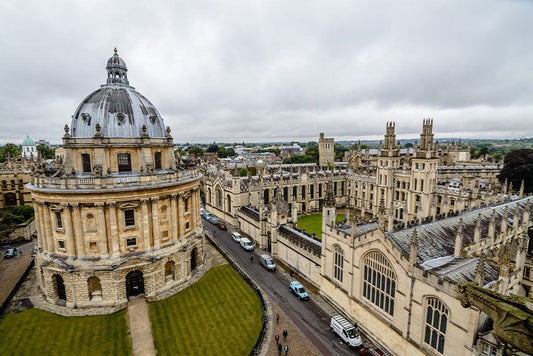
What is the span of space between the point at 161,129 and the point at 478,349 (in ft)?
107

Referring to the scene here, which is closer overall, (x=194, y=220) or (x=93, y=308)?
(x=93, y=308)

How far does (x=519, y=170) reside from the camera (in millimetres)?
55500

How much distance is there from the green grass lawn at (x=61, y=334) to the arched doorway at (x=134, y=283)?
7.75 ft

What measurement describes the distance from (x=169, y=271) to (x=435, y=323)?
82.8 feet

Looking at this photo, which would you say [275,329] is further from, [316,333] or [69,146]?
[69,146]

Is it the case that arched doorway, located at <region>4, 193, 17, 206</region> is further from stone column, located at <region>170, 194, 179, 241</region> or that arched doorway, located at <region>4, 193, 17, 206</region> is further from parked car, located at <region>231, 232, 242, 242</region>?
stone column, located at <region>170, 194, 179, 241</region>

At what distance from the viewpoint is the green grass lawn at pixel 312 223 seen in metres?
47.7

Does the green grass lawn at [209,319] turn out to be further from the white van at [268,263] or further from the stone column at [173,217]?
the stone column at [173,217]

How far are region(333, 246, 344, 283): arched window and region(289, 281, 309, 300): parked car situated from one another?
3.99 meters

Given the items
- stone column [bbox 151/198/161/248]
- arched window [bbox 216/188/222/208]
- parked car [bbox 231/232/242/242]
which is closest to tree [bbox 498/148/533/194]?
parked car [bbox 231/232/242/242]

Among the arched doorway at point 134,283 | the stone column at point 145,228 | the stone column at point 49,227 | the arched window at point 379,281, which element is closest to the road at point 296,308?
the arched window at point 379,281

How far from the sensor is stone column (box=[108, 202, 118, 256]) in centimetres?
2626

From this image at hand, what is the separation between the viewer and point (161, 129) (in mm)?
32031

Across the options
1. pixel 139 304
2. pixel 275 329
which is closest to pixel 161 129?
pixel 139 304
